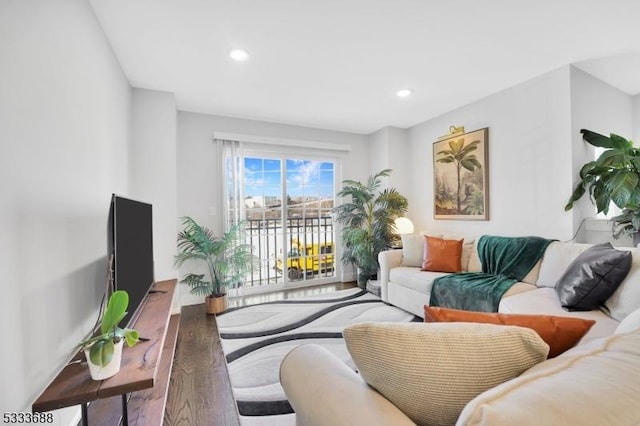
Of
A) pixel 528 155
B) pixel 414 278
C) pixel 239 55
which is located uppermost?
pixel 239 55

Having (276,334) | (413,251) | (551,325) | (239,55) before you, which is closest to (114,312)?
(551,325)

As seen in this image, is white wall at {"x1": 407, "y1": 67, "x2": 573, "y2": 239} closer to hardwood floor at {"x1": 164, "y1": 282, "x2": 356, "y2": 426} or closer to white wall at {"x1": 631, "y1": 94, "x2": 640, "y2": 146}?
white wall at {"x1": 631, "y1": 94, "x2": 640, "y2": 146}

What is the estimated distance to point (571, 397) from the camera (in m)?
0.42

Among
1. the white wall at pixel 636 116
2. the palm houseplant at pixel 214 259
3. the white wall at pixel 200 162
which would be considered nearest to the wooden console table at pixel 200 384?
the palm houseplant at pixel 214 259

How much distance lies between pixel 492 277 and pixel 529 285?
280 millimetres

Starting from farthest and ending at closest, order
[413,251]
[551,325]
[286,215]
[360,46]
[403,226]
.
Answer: [286,215] < [403,226] < [413,251] < [360,46] < [551,325]

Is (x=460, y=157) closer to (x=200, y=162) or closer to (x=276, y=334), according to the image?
(x=276, y=334)

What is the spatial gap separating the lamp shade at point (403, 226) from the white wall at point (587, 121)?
5.73 feet

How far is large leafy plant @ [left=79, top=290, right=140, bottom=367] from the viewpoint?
3.30 feet

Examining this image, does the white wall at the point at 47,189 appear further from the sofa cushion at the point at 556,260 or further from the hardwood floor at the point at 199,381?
the sofa cushion at the point at 556,260

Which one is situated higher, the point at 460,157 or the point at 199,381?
the point at 460,157

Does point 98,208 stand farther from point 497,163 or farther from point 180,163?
point 497,163

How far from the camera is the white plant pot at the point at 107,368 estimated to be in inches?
40.2

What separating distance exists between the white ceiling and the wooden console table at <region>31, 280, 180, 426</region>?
1971 mm
